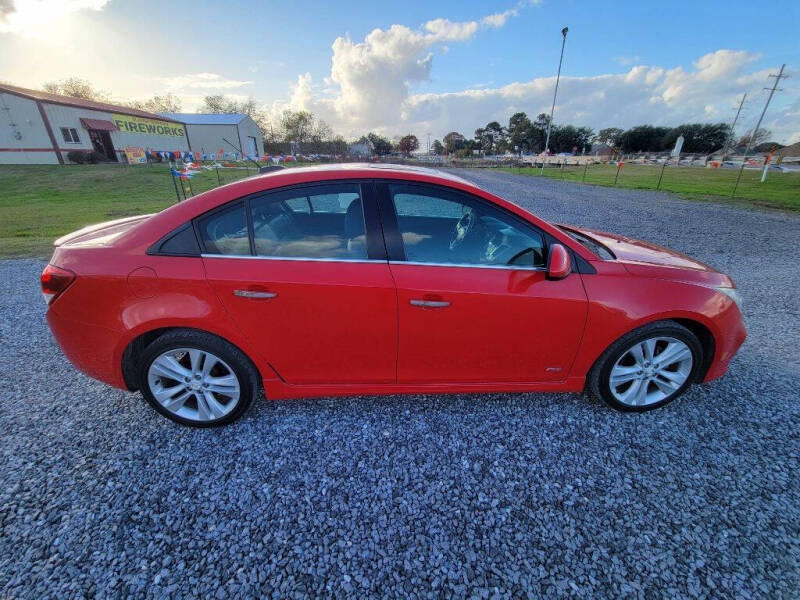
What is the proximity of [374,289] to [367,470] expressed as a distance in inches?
42.9

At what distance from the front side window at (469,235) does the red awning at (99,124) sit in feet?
126

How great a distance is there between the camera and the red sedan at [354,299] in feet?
6.82

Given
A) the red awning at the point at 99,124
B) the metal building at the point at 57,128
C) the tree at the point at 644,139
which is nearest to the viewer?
the metal building at the point at 57,128

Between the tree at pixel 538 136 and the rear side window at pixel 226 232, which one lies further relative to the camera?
the tree at pixel 538 136

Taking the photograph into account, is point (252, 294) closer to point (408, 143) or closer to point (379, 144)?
point (379, 144)

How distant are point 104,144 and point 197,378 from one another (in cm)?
4038

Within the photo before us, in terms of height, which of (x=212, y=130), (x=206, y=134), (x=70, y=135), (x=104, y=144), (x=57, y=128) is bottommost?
(x=104, y=144)

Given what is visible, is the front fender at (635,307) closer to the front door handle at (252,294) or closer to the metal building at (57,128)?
the front door handle at (252,294)

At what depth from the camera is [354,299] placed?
6.83 ft

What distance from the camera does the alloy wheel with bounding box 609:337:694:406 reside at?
2.42m

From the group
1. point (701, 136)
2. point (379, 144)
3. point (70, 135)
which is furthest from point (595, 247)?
point (701, 136)

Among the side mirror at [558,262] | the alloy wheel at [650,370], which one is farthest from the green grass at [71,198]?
the alloy wheel at [650,370]

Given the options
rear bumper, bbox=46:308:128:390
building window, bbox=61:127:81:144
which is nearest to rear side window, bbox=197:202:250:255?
rear bumper, bbox=46:308:128:390

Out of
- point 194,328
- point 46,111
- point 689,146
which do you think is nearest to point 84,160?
point 46,111
